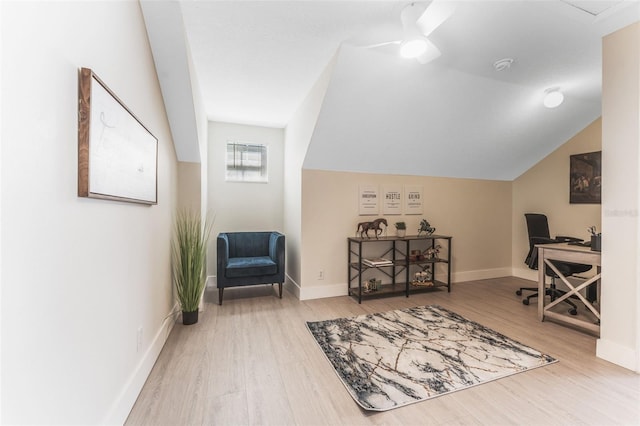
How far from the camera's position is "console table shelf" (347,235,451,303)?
11.8ft

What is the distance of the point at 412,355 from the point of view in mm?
2137

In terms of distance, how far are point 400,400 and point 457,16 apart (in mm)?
2644

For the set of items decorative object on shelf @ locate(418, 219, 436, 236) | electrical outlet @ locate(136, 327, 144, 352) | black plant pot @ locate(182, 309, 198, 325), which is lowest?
black plant pot @ locate(182, 309, 198, 325)

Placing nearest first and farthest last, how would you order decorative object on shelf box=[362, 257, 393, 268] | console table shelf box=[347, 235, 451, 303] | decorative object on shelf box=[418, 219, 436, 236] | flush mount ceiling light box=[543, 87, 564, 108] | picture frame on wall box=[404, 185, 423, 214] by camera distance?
flush mount ceiling light box=[543, 87, 564, 108] → decorative object on shelf box=[362, 257, 393, 268] → console table shelf box=[347, 235, 451, 303] → decorative object on shelf box=[418, 219, 436, 236] → picture frame on wall box=[404, 185, 423, 214]

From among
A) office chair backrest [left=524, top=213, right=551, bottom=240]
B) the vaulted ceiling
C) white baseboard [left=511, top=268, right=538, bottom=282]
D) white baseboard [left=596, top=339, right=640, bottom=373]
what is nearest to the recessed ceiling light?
the vaulted ceiling

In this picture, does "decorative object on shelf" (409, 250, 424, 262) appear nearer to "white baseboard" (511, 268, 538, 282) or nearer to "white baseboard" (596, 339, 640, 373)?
"white baseboard" (596, 339, 640, 373)

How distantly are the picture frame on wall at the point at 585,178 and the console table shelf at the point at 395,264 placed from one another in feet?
6.23

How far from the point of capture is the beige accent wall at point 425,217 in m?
3.56

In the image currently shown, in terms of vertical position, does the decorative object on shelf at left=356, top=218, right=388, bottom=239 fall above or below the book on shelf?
above

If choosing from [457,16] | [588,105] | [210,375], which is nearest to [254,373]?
[210,375]

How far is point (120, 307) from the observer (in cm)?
146

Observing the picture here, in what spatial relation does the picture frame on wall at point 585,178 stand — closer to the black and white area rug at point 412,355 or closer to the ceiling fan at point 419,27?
the black and white area rug at point 412,355

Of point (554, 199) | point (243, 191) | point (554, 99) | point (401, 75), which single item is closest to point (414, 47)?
point (401, 75)

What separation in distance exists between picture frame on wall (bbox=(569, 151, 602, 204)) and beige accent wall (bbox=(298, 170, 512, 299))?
904mm
